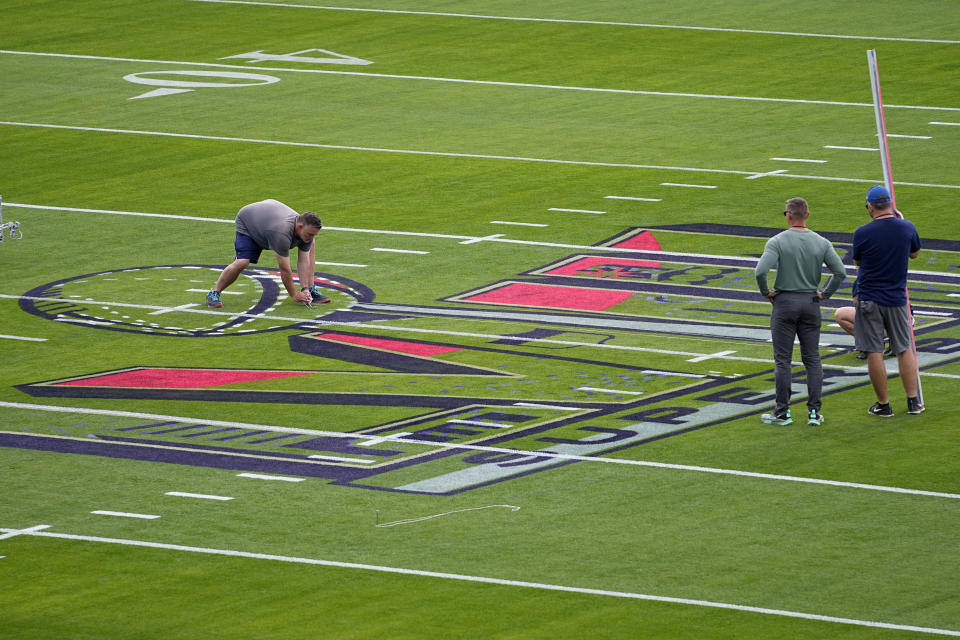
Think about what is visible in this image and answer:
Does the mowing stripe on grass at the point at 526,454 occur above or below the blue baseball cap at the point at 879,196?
below

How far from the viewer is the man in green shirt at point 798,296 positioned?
14383 millimetres

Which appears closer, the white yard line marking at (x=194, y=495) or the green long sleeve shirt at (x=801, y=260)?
the white yard line marking at (x=194, y=495)

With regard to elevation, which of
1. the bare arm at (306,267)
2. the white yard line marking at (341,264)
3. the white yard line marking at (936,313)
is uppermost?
the bare arm at (306,267)

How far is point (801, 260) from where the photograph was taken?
47.2ft

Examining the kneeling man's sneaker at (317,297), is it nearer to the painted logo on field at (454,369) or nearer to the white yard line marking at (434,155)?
the painted logo on field at (454,369)

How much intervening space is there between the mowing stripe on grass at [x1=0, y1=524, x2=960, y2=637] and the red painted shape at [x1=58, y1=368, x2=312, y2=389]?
3921 mm

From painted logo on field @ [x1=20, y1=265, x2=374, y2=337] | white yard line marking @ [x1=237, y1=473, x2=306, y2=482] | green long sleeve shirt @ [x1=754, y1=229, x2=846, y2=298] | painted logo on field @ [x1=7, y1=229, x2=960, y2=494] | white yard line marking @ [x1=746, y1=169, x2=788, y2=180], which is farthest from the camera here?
white yard line marking @ [x1=746, y1=169, x2=788, y2=180]

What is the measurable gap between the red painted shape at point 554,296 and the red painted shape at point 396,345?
1870 mm

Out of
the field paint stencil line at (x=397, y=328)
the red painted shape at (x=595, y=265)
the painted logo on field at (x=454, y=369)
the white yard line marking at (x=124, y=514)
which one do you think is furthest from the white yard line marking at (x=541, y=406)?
the red painted shape at (x=595, y=265)

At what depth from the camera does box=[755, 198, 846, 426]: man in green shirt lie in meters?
14.4

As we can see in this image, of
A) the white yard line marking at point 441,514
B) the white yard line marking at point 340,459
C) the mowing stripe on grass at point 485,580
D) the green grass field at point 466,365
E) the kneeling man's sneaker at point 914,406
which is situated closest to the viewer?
the mowing stripe on grass at point 485,580

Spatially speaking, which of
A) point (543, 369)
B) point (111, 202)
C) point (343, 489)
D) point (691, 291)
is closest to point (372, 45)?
point (111, 202)

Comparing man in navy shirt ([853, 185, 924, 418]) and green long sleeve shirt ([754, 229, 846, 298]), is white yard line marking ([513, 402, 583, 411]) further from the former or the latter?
man in navy shirt ([853, 185, 924, 418])

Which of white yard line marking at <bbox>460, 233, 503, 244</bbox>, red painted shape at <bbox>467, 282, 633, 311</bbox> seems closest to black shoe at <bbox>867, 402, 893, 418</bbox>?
red painted shape at <bbox>467, 282, 633, 311</bbox>
